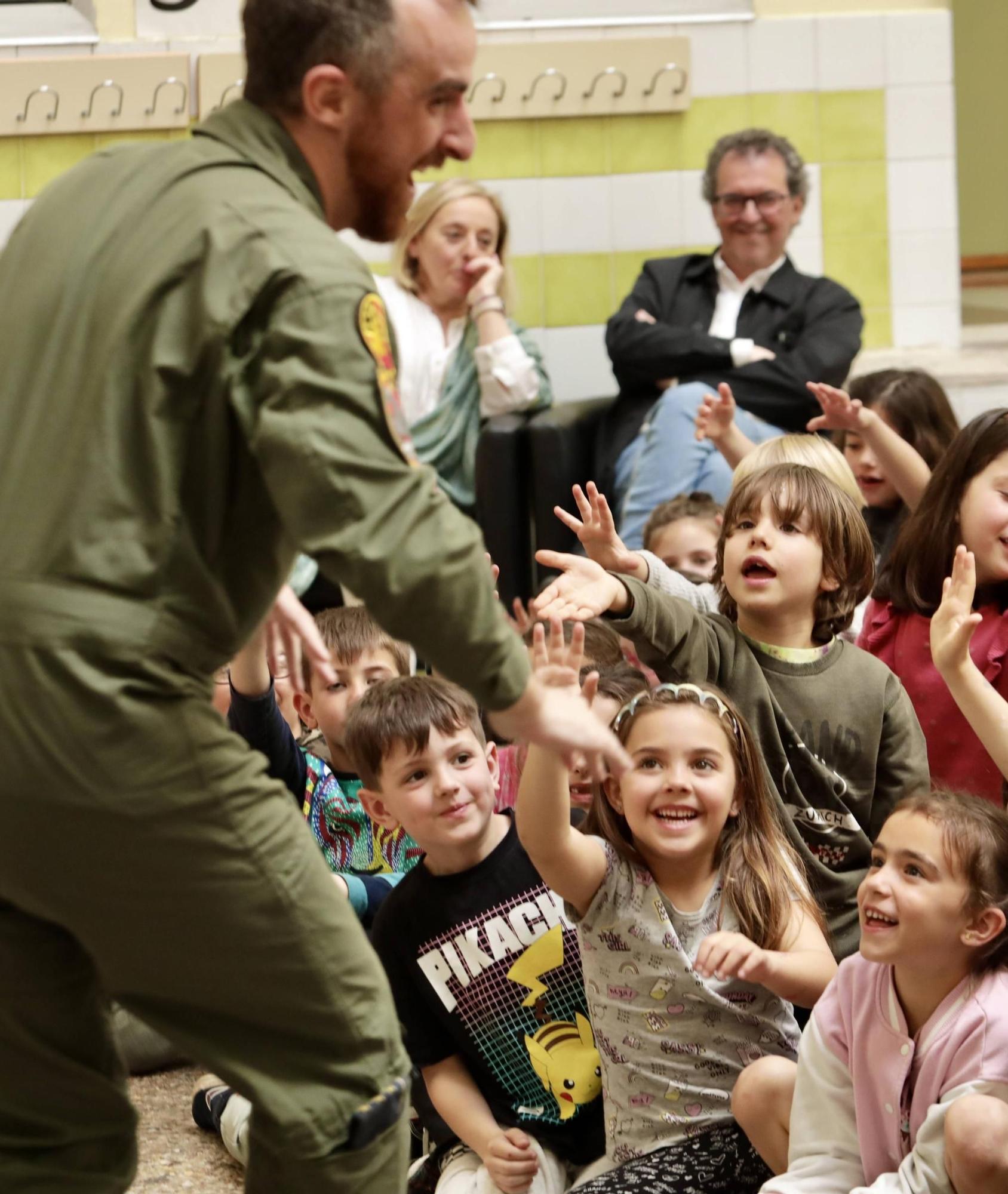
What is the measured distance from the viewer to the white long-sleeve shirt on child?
5.65 feet

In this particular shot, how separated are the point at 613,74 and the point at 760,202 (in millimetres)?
805

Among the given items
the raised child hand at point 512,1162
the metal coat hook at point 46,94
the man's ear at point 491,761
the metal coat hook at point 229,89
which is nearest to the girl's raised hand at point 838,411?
the man's ear at point 491,761

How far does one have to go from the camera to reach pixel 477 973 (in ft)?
7.09

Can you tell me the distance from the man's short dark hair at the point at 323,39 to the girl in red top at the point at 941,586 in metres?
1.36

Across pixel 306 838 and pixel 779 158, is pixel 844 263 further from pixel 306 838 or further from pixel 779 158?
pixel 306 838

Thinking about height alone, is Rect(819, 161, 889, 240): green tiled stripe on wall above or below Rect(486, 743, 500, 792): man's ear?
above

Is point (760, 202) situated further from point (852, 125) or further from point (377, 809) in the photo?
point (377, 809)

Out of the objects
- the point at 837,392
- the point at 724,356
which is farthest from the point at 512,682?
the point at 724,356

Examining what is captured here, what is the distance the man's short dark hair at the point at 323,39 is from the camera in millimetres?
1451

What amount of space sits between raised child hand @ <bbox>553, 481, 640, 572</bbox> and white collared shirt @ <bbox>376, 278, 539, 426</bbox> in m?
1.77

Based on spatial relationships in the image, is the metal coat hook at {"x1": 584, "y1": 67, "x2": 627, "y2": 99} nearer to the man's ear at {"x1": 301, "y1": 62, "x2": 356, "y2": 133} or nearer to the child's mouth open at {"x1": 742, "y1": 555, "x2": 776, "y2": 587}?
the child's mouth open at {"x1": 742, "y1": 555, "x2": 776, "y2": 587}

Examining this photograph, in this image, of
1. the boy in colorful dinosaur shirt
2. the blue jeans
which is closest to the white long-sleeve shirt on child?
the boy in colorful dinosaur shirt

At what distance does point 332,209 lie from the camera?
5.08 feet

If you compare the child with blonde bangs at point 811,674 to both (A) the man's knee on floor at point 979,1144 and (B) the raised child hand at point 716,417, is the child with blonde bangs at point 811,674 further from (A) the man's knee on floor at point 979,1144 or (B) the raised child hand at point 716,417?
(B) the raised child hand at point 716,417
